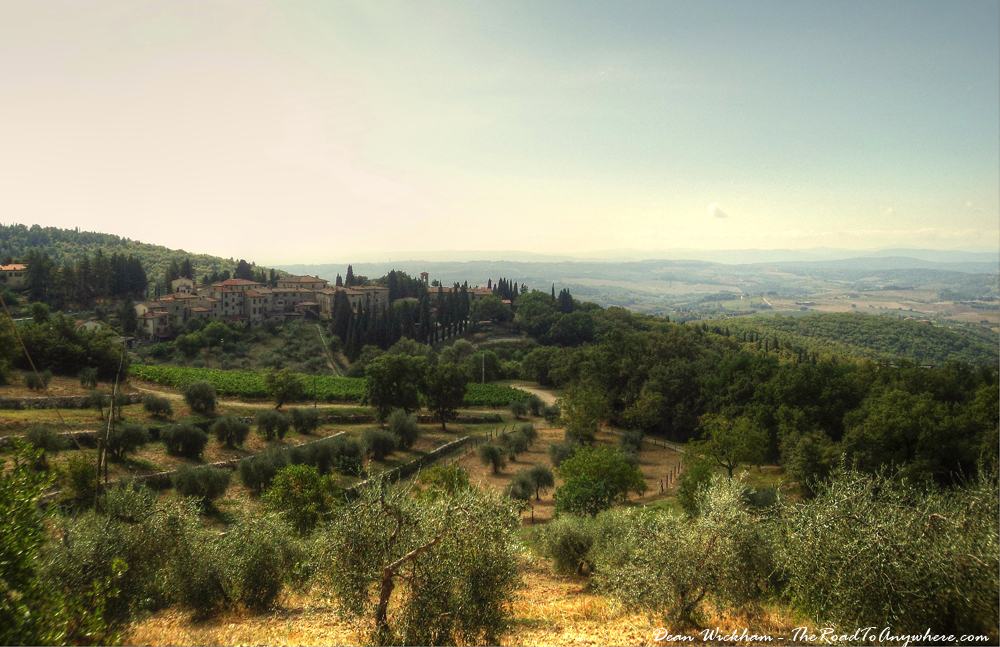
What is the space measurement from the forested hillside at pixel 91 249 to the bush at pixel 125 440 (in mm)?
90851

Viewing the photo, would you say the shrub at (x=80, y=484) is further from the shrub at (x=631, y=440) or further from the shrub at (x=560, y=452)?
the shrub at (x=631, y=440)

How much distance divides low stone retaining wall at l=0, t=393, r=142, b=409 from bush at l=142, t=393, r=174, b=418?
257cm

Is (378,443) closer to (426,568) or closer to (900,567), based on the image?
(426,568)

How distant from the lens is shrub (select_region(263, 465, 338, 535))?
17750 millimetres

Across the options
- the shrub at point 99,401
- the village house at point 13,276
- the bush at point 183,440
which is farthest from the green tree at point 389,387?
the village house at point 13,276

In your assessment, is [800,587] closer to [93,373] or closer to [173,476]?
[173,476]

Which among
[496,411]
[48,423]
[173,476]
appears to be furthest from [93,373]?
[496,411]

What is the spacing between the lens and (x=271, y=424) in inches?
1390

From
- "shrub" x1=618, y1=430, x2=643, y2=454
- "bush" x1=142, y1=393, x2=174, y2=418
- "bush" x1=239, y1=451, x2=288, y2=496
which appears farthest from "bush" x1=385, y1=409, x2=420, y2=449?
"shrub" x1=618, y1=430, x2=643, y2=454

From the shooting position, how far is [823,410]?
108 feet

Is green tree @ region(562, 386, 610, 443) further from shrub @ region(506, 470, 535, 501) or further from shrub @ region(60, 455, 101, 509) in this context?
shrub @ region(60, 455, 101, 509)

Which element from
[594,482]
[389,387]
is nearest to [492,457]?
[594,482]

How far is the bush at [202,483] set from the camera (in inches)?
901

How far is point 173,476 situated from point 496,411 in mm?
33105
